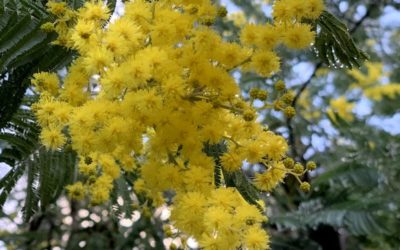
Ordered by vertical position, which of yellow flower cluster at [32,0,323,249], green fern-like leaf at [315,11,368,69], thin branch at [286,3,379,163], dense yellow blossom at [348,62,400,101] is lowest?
yellow flower cluster at [32,0,323,249]

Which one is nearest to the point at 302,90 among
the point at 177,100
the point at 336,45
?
the point at 336,45

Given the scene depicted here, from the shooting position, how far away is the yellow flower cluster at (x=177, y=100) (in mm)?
1402

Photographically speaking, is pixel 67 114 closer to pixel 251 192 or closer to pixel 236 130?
pixel 236 130

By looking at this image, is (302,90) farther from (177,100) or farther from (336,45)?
(177,100)

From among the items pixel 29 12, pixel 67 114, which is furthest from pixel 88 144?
pixel 29 12

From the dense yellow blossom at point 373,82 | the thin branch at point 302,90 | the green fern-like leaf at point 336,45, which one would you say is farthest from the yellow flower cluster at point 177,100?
the dense yellow blossom at point 373,82

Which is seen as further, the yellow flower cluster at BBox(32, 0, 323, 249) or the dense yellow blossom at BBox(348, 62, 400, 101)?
the dense yellow blossom at BBox(348, 62, 400, 101)

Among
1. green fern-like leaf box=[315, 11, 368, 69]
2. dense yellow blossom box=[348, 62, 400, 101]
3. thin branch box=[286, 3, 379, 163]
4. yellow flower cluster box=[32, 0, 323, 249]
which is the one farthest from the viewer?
dense yellow blossom box=[348, 62, 400, 101]

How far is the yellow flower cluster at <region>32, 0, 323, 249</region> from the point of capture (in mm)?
1402

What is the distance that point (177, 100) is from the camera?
1.47 metres

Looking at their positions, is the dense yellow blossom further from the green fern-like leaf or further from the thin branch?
the green fern-like leaf

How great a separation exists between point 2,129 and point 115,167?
404 mm

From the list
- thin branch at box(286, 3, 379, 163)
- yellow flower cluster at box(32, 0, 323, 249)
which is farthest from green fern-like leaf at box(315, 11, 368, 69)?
thin branch at box(286, 3, 379, 163)

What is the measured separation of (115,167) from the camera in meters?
1.70
